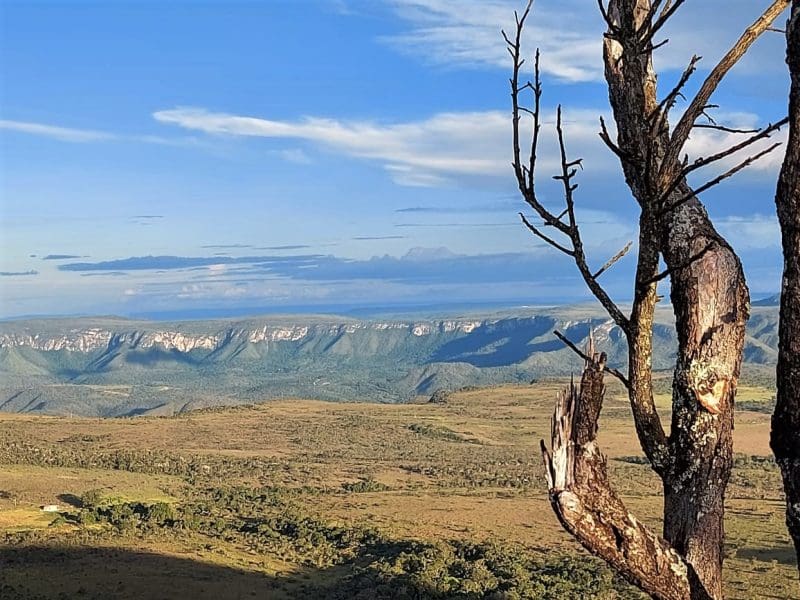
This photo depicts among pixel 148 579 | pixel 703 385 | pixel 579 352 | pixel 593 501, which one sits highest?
pixel 579 352

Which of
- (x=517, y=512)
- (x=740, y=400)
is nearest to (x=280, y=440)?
(x=517, y=512)

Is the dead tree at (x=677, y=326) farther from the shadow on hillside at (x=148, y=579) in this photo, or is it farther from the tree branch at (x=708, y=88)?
the shadow on hillside at (x=148, y=579)

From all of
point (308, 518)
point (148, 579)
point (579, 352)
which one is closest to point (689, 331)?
point (579, 352)

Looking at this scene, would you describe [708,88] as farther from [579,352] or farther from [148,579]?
[148,579]

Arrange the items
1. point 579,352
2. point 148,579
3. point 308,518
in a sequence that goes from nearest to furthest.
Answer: point 579,352 < point 148,579 < point 308,518

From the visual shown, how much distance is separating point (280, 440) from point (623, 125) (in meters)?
67.9

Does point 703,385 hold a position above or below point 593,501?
above

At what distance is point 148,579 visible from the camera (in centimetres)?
2195

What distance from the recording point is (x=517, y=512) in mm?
34625

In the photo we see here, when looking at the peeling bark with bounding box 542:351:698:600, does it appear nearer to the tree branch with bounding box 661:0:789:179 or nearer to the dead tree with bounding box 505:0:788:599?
the dead tree with bounding box 505:0:788:599

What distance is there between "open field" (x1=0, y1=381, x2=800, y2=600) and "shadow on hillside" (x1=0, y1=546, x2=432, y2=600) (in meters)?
0.07

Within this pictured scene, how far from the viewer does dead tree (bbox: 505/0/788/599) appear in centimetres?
380

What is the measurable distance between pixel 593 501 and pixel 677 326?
41.6 inches

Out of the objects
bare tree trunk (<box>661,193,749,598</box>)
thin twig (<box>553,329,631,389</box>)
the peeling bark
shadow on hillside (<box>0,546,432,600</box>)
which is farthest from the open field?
thin twig (<box>553,329,631,389</box>)
